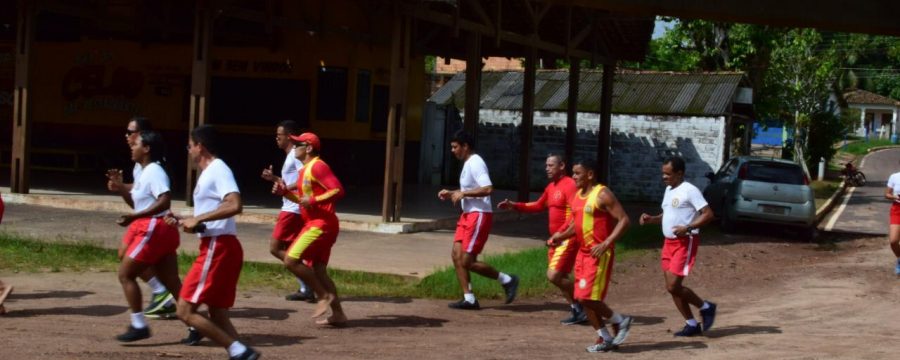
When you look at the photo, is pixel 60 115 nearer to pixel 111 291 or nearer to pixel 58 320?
pixel 111 291

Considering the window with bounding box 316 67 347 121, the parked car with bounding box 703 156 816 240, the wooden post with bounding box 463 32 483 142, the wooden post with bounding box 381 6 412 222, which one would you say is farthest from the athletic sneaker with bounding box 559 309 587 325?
the window with bounding box 316 67 347 121

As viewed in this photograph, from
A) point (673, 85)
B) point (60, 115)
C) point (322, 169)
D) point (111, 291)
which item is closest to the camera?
point (322, 169)

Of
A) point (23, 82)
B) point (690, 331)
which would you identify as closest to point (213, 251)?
point (690, 331)

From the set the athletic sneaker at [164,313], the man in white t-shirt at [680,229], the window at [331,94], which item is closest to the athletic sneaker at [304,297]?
the athletic sneaker at [164,313]

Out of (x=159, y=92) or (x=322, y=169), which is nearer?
(x=322, y=169)

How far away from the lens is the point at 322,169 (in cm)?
1016

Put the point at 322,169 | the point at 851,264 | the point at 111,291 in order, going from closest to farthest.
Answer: the point at 322,169 < the point at 111,291 < the point at 851,264

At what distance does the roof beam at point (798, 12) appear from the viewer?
13242 millimetres

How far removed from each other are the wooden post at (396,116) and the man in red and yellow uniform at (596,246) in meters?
8.41

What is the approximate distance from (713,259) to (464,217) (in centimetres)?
684

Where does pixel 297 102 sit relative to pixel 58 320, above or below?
above

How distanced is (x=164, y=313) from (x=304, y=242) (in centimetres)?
131

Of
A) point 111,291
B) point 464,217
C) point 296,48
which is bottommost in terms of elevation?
point 111,291

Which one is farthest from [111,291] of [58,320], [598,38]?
[598,38]
